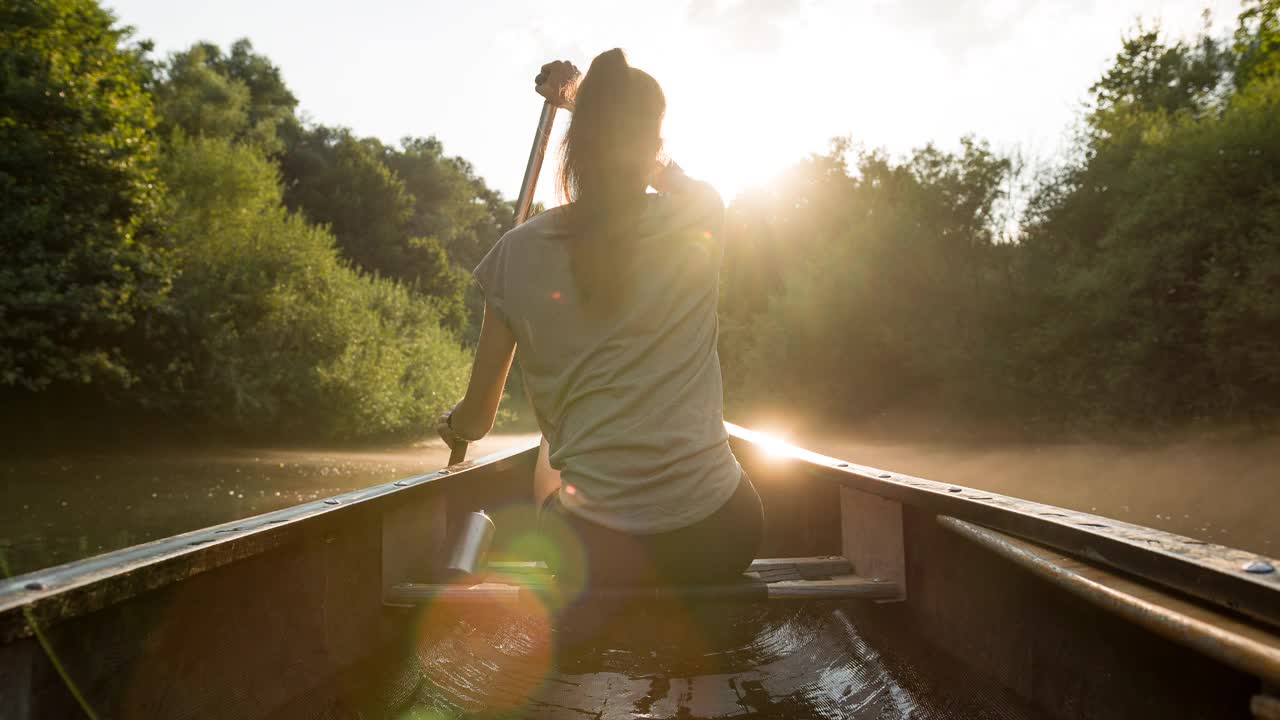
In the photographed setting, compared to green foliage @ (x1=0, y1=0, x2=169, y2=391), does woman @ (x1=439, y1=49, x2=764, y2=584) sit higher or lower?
lower

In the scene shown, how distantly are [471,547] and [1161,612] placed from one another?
1659mm

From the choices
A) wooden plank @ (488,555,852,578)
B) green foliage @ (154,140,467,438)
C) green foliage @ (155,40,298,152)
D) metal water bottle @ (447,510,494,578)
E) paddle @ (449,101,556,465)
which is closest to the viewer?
metal water bottle @ (447,510,494,578)

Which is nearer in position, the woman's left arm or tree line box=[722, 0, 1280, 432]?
the woman's left arm

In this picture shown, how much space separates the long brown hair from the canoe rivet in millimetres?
1015

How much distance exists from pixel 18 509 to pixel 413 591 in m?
9.09

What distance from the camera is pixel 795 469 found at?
313 cm

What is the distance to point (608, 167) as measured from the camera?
1517 mm

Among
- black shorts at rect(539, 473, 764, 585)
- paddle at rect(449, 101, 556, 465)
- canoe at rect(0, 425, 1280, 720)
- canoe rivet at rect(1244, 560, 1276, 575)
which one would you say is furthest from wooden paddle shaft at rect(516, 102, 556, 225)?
canoe rivet at rect(1244, 560, 1276, 575)

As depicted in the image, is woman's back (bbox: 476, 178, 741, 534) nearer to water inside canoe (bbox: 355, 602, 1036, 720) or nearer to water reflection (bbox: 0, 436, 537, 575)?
water inside canoe (bbox: 355, 602, 1036, 720)

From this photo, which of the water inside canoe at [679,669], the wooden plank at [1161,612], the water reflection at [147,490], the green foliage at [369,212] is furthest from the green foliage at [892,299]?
the wooden plank at [1161,612]

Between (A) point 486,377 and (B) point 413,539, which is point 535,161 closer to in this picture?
(B) point 413,539

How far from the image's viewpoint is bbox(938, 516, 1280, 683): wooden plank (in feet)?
2.71

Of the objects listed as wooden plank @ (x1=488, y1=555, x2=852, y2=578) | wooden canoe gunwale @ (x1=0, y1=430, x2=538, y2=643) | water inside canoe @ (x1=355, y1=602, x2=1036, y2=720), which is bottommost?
water inside canoe @ (x1=355, y1=602, x2=1036, y2=720)

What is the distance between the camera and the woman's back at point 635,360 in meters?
1.52
